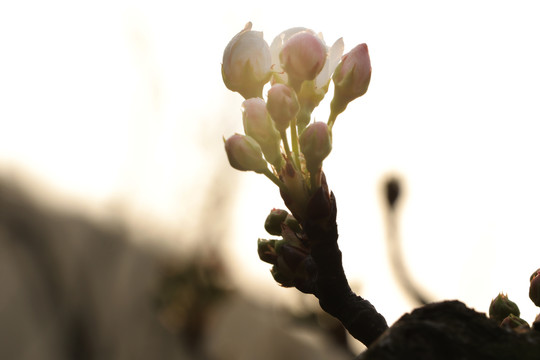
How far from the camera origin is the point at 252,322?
9289mm

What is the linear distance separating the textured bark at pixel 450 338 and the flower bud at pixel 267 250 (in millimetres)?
322

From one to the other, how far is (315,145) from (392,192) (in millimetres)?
1429

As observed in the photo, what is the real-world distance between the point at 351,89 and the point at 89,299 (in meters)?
6.73

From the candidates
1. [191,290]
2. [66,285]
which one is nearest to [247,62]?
[191,290]

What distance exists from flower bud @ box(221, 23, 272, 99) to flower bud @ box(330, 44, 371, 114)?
0.36 feet

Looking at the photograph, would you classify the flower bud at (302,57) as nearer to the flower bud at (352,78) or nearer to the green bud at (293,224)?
the flower bud at (352,78)

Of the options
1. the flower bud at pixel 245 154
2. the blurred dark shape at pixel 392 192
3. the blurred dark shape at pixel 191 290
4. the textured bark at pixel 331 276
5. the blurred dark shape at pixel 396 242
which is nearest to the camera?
the textured bark at pixel 331 276

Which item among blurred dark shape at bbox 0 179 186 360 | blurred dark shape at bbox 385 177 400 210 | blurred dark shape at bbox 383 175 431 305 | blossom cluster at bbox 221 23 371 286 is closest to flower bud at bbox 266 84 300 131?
blossom cluster at bbox 221 23 371 286

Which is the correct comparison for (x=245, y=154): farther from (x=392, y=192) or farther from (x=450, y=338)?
(x=392, y=192)

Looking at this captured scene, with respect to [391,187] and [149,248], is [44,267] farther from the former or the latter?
[391,187]

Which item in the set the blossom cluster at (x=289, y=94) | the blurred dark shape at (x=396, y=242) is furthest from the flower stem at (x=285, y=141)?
the blurred dark shape at (x=396, y=242)

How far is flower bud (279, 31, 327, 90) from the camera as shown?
0.89 meters

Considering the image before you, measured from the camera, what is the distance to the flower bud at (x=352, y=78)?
0.94 m

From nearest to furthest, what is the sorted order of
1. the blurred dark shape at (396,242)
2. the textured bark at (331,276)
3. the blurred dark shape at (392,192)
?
the textured bark at (331,276) < the blurred dark shape at (396,242) < the blurred dark shape at (392,192)
